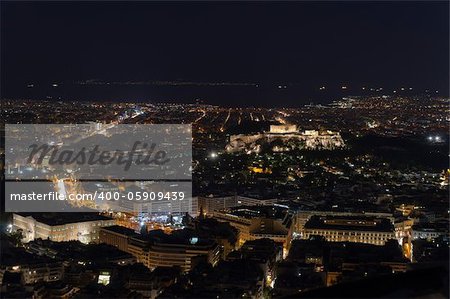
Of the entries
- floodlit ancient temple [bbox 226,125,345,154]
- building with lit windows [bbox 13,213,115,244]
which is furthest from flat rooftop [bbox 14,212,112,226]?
floodlit ancient temple [bbox 226,125,345,154]

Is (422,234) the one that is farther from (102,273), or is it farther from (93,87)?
(93,87)

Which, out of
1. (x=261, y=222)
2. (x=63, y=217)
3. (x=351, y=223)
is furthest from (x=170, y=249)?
(x=351, y=223)

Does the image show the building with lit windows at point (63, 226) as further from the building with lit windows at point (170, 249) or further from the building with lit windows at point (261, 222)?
the building with lit windows at point (261, 222)

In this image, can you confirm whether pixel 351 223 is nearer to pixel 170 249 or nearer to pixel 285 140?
pixel 170 249

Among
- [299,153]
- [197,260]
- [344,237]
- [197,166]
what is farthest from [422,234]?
[299,153]

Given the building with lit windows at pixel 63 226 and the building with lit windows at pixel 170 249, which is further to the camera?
the building with lit windows at pixel 63 226

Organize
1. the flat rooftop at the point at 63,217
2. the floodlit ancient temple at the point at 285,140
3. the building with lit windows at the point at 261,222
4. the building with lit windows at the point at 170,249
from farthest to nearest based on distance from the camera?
the floodlit ancient temple at the point at 285,140 → the flat rooftop at the point at 63,217 → the building with lit windows at the point at 261,222 → the building with lit windows at the point at 170,249

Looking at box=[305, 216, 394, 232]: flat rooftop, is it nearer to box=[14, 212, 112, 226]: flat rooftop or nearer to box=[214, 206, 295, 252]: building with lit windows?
box=[214, 206, 295, 252]: building with lit windows

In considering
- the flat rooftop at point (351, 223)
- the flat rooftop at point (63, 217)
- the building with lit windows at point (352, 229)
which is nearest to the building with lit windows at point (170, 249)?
the flat rooftop at point (63, 217)
